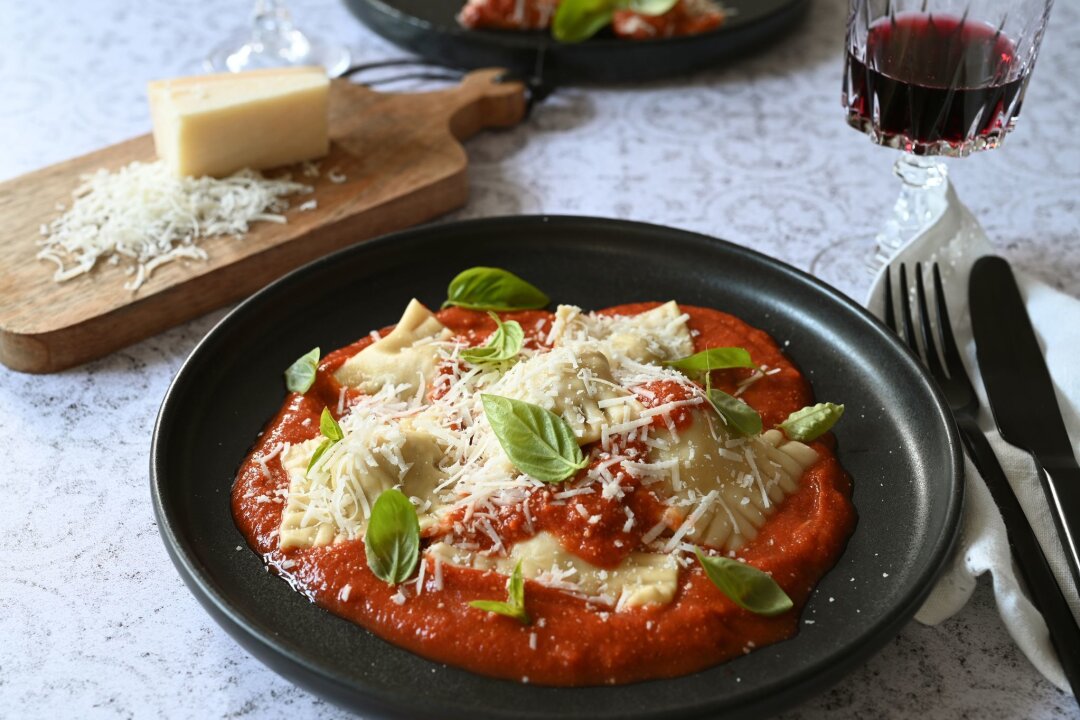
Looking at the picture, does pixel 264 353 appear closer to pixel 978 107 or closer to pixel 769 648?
pixel 769 648

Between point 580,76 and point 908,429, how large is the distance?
7.69 feet

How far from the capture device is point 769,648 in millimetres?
1982

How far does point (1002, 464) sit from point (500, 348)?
117cm

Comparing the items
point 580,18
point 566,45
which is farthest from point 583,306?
point 580,18

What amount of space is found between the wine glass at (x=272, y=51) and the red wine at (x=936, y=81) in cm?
225

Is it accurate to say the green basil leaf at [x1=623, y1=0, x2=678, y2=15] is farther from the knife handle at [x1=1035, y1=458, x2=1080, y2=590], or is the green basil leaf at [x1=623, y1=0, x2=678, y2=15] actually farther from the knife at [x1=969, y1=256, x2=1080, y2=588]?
the knife handle at [x1=1035, y1=458, x2=1080, y2=590]

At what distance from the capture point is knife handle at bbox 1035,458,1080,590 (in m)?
2.15

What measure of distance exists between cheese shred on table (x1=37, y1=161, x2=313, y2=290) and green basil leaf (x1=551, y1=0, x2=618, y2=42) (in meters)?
1.34

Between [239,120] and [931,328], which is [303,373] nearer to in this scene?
[239,120]

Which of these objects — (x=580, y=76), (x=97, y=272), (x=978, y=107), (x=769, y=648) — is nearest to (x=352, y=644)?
(x=769, y=648)

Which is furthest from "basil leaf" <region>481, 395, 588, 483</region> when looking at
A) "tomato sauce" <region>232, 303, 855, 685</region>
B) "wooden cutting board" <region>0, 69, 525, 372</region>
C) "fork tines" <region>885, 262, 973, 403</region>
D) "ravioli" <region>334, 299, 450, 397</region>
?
"wooden cutting board" <region>0, 69, 525, 372</region>

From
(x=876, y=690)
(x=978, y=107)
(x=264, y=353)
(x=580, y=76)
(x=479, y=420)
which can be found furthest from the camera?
(x=580, y=76)

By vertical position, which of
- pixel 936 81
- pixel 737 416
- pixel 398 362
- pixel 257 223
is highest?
pixel 936 81

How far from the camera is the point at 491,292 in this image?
2.85 metres
